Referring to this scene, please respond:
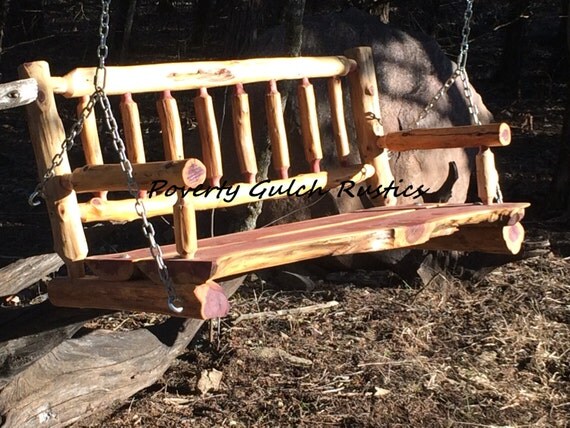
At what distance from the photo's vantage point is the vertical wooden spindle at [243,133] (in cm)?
408

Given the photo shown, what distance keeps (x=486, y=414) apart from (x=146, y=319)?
1.98m

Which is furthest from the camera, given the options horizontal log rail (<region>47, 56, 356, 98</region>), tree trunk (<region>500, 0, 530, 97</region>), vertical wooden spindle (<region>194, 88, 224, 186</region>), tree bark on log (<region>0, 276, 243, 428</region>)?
tree trunk (<region>500, 0, 530, 97</region>)

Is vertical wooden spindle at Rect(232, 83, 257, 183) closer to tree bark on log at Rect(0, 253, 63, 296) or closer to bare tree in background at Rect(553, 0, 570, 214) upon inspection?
tree bark on log at Rect(0, 253, 63, 296)

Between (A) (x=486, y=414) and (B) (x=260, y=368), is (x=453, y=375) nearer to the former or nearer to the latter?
(A) (x=486, y=414)

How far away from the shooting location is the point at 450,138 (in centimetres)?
423

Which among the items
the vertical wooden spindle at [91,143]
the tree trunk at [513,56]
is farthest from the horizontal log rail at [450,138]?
the tree trunk at [513,56]

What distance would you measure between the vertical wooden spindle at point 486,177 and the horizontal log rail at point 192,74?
2.48 feet

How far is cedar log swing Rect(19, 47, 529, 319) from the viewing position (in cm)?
301

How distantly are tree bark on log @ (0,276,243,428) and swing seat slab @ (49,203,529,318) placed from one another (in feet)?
2.02

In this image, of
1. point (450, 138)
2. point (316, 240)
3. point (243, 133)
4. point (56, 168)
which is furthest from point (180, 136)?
point (450, 138)

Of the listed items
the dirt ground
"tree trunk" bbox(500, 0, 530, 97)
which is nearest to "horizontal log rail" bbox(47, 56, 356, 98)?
the dirt ground

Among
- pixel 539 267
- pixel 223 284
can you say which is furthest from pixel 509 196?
pixel 223 284

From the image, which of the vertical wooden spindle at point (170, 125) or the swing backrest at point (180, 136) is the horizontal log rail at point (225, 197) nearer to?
the swing backrest at point (180, 136)

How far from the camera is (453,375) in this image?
4695mm
